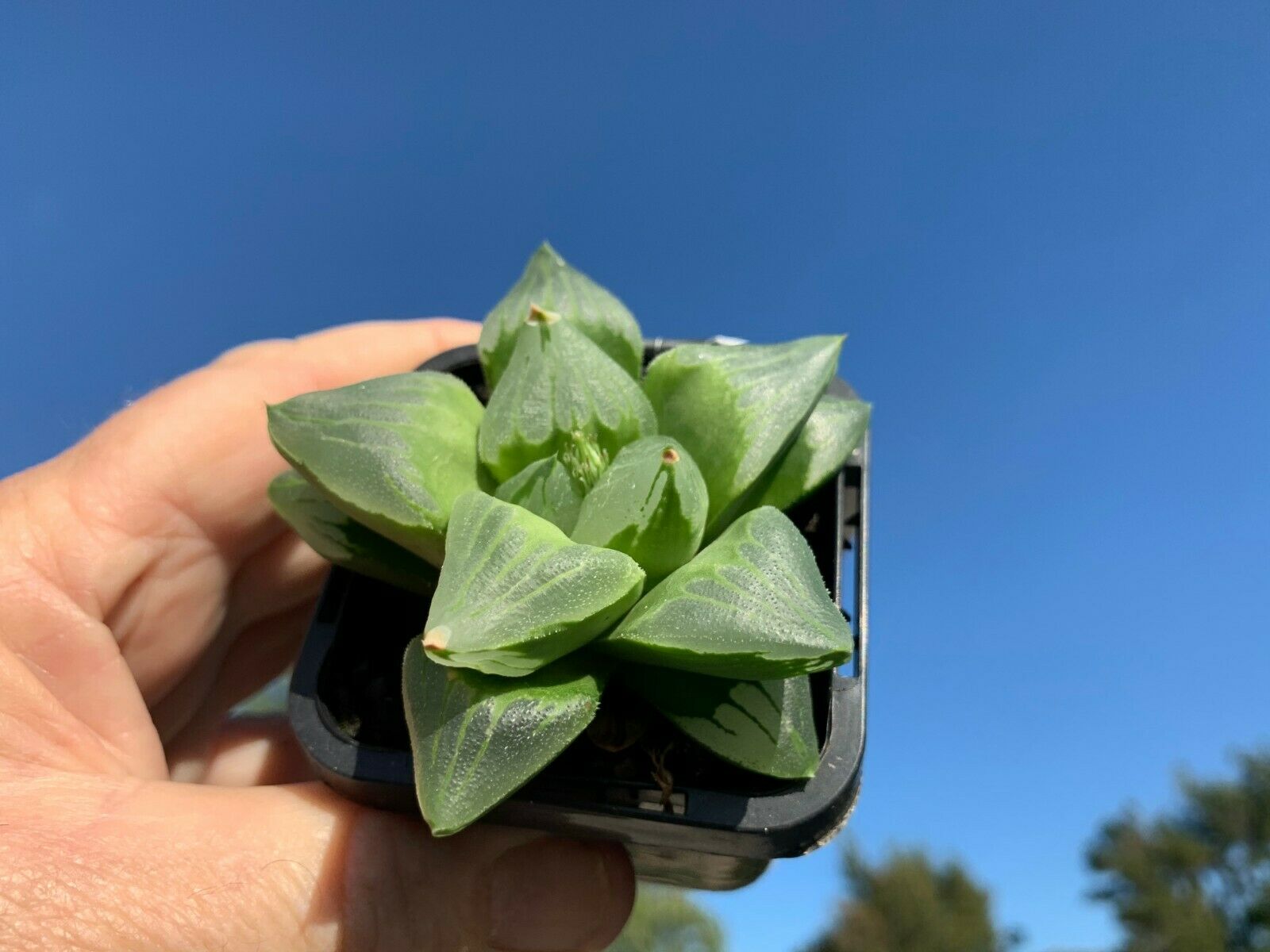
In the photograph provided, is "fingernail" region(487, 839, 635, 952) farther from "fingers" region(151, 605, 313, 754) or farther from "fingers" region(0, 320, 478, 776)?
"fingers" region(151, 605, 313, 754)

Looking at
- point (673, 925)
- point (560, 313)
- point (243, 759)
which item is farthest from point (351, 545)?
point (673, 925)

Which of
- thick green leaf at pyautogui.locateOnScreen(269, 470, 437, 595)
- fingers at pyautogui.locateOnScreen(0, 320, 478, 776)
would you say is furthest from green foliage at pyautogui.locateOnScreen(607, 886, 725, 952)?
thick green leaf at pyautogui.locateOnScreen(269, 470, 437, 595)

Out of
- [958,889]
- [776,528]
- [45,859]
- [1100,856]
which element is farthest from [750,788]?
[1100,856]

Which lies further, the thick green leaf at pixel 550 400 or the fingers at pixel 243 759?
the fingers at pixel 243 759

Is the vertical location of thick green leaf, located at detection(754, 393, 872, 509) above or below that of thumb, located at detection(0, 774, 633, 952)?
above

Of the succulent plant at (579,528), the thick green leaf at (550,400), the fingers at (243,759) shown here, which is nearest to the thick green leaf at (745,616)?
the succulent plant at (579,528)

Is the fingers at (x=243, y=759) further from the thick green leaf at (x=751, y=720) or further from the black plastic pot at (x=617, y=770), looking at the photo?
the thick green leaf at (x=751, y=720)
